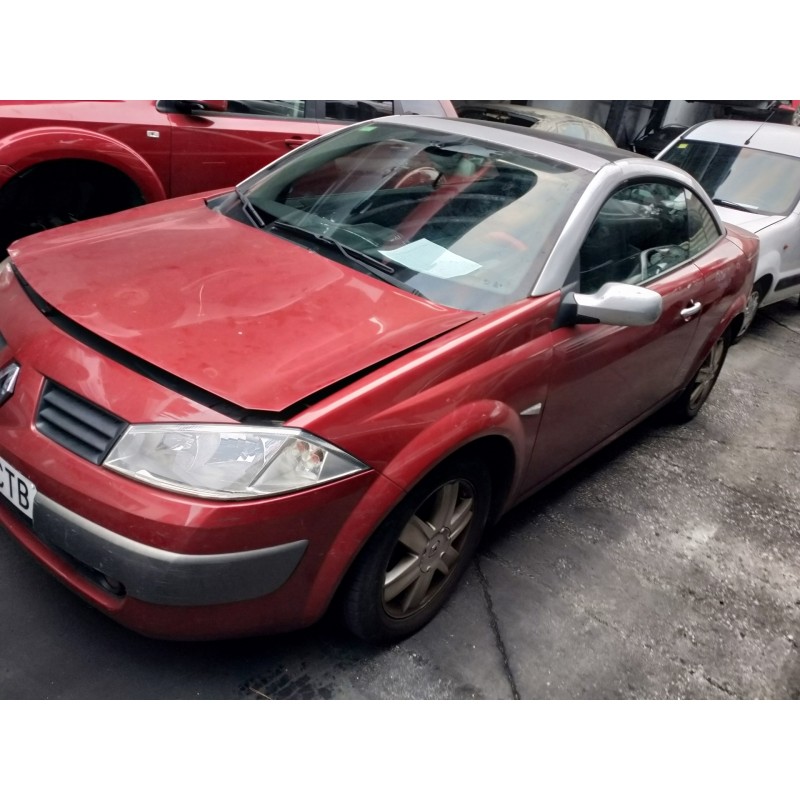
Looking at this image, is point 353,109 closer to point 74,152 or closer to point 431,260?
point 74,152

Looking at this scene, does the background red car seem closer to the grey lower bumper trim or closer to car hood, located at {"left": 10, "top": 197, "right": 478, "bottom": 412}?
car hood, located at {"left": 10, "top": 197, "right": 478, "bottom": 412}

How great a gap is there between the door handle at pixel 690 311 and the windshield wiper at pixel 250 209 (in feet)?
6.31

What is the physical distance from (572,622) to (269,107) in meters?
3.71

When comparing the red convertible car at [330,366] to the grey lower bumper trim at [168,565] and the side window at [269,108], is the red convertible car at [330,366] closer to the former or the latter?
the grey lower bumper trim at [168,565]

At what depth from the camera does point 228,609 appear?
1.98 meters

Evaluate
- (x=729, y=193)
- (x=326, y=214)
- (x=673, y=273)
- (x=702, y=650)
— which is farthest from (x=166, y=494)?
(x=729, y=193)

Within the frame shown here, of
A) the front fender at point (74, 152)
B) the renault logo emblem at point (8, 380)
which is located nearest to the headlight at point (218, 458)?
the renault logo emblem at point (8, 380)

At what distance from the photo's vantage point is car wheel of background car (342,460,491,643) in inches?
87.0

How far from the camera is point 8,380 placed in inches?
85.2

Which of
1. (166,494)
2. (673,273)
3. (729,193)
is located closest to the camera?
(166,494)

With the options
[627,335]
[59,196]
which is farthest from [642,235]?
[59,196]

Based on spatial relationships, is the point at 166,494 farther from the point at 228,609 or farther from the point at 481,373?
the point at 481,373

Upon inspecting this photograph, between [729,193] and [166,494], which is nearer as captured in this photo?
[166,494]

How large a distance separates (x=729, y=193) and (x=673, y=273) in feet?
10.8
